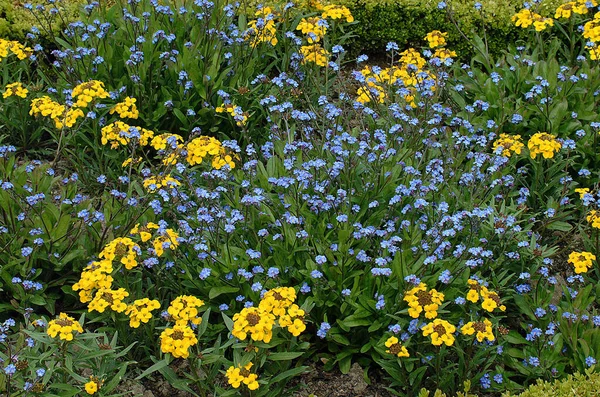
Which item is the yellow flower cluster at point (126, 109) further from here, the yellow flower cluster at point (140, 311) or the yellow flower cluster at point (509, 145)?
the yellow flower cluster at point (509, 145)

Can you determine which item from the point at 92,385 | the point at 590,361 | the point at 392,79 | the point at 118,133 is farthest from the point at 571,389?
the point at 118,133

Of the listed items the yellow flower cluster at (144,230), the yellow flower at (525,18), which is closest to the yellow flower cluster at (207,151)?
the yellow flower cluster at (144,230)

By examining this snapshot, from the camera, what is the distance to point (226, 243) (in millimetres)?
4656

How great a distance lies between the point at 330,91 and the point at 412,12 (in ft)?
4.27

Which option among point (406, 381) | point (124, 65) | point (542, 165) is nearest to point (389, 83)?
point (542, 165)

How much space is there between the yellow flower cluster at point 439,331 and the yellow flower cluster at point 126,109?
278 cm

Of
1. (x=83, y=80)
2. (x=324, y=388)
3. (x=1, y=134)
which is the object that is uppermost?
(x=83, y=80)

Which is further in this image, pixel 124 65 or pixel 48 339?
pixel 124 65

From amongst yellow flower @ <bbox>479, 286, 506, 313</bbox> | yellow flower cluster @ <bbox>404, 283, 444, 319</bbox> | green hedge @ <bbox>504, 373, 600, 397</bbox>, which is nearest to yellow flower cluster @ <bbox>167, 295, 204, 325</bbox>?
yellow flower cluster @ <bbox>404, 283, 444, 319</bbox>

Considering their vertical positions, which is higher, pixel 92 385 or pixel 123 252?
pixel 123 252

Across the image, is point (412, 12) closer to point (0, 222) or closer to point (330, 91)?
point (330, 91)

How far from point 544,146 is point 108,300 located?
3056 mm

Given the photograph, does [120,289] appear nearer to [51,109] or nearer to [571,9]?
[51,109]

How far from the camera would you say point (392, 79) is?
6.04 meters
